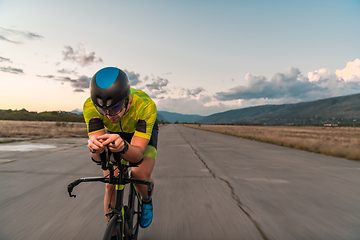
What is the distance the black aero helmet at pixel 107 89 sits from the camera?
1.73 meters

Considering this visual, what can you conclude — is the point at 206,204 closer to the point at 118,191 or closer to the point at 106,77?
the point at 118,191

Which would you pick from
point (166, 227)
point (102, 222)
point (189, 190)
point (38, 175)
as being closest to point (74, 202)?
point (102, 222)

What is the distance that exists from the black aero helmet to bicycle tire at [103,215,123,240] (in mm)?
868

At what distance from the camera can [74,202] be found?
156 inches

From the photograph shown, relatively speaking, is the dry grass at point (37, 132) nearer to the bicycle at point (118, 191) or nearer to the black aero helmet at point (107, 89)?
the bicycle at point (118, 191)

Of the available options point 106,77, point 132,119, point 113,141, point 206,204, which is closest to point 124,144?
point 113,141

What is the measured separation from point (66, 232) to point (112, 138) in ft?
6.83

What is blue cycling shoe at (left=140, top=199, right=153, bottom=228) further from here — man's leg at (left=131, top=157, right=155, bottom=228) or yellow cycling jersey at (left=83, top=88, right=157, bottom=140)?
yellow cycling jersey at (left=83, top=88, right=157, bottom=140)

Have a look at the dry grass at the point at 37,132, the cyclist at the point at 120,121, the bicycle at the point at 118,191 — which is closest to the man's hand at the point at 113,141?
the cyclist at the point at 120,121

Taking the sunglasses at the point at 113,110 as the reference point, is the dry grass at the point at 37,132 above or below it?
below

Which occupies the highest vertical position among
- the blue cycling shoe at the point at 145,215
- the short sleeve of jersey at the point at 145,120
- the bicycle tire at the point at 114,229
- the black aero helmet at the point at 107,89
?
the black aero helmet at the point at 107,89

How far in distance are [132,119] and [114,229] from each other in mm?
1019

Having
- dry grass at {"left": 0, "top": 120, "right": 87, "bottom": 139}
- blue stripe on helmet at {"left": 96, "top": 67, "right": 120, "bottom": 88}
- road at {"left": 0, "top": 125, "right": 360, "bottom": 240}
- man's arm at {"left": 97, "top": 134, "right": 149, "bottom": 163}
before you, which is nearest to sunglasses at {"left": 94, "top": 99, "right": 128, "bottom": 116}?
blue stripe on helmet at {"left": 96, "top": 67, "right": 120, "bottom": 88}

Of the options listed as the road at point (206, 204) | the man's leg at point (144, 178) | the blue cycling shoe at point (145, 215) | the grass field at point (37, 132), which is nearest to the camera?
the man's leg at point (144, 178)
